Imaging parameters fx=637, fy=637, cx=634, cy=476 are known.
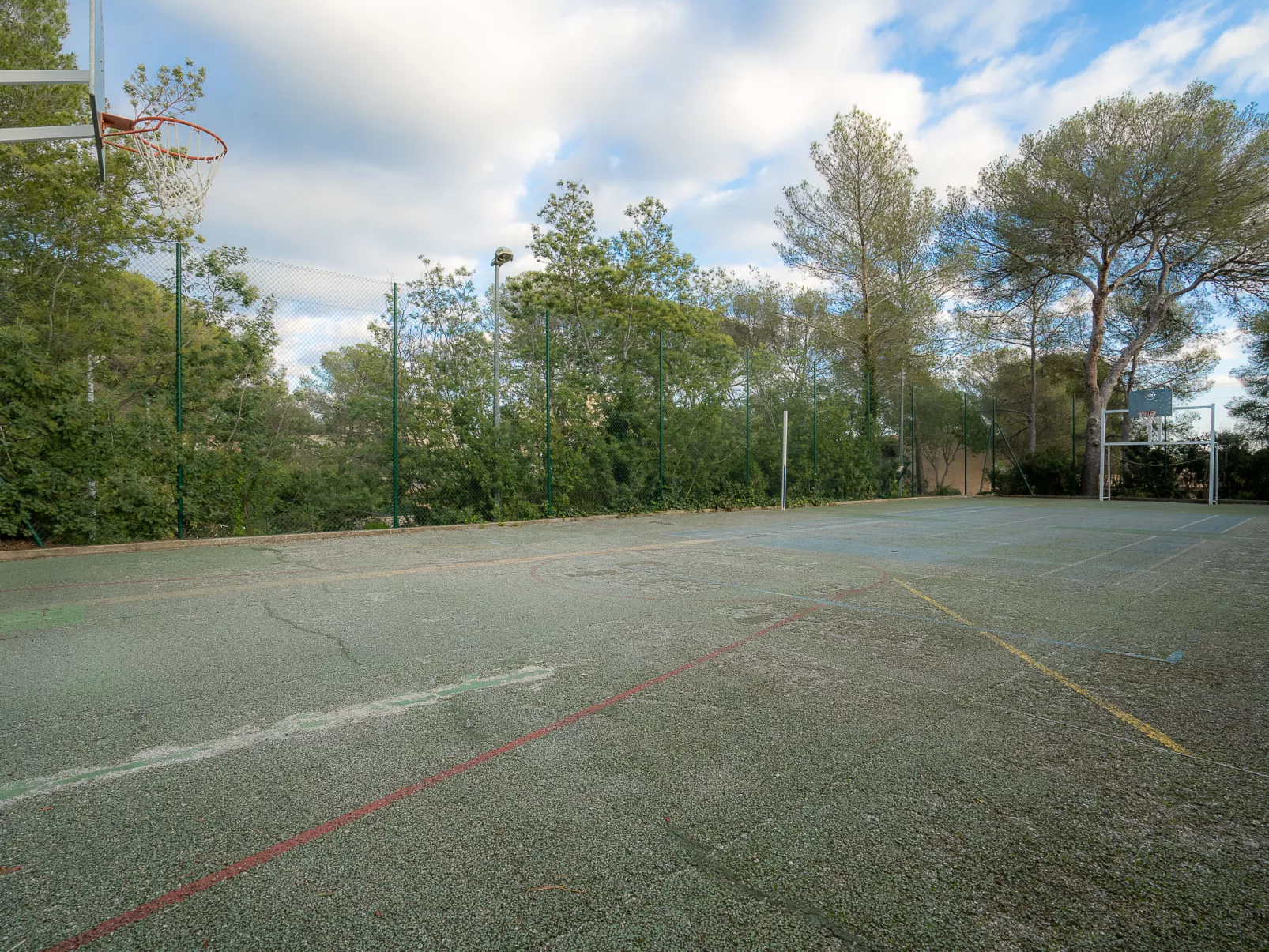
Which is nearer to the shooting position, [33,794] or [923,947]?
[923,947]

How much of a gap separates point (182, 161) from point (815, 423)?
13.2m

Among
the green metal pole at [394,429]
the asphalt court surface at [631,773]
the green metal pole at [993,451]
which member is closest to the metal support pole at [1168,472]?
the green metal pole at [993,451]

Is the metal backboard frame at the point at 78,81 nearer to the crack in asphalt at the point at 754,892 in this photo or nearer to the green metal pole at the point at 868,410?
the crack in asphalt at the point at 754,892

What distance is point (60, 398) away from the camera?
6.67 m

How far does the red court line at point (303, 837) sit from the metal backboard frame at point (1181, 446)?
22.5 m

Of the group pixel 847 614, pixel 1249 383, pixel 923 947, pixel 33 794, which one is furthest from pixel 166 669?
pixel 1249 383

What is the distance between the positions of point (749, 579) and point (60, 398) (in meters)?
7.29

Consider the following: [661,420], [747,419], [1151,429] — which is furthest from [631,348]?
[1151,429]

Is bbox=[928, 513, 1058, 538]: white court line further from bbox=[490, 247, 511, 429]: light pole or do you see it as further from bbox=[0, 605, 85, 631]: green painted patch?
bbox=[0, 605, 85, 631]: green painted patch

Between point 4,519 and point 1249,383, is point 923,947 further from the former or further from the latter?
point 1249,383

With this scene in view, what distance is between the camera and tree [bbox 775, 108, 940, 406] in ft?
61.2

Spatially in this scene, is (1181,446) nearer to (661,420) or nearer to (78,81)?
(661,420)

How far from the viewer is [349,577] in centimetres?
539

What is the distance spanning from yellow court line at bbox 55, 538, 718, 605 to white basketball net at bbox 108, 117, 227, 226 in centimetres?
683
